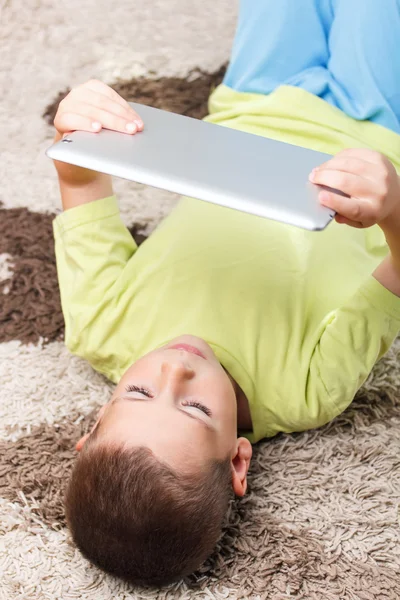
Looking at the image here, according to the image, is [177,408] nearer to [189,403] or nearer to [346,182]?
[189,403]

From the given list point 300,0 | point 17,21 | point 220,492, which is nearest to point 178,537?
point 220,492

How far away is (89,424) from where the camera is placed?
101 centimetres

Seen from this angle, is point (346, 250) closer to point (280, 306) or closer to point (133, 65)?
point (280, 306)

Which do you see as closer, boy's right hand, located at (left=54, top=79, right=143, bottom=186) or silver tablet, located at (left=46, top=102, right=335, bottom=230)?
silver tablet, located at (left=46, top=102, right=335, bottom=230)

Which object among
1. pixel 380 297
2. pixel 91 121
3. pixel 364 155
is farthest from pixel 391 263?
pixel 91 121

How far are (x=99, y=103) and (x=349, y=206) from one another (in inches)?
12.8

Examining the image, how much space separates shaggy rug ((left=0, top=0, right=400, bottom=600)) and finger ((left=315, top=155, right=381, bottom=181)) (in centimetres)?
37

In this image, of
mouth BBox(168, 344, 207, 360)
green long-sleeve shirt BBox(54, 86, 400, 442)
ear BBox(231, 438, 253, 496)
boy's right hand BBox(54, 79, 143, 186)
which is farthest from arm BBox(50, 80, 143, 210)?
ear BBox(231, 438, 253, 496)

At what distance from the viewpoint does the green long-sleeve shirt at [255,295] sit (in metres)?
0.95

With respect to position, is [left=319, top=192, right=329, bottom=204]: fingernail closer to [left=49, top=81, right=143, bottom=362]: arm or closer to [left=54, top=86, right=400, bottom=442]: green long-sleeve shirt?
[left=54, top=86, right=400, bottom=442]: green long-sleeve shirt

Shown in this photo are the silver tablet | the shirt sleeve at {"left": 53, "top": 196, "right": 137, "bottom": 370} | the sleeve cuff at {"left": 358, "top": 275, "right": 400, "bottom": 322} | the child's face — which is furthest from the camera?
the shirt sleeve at {"left": 53, "top": 196, "right": 137, "bottom": 370}

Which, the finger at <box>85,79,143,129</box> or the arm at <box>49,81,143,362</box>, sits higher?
the finger at <box>85,79,143,129</box>

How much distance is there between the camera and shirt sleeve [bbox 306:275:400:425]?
0.93 meters

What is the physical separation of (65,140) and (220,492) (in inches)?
16.4
